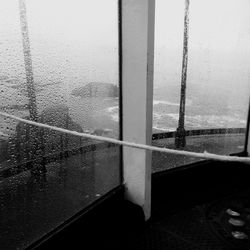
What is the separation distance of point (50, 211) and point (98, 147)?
2.15ft

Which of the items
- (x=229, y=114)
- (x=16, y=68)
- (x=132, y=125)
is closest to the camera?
(x=16, y=68)

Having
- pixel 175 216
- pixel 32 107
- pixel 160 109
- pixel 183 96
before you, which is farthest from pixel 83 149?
pixel 183 96

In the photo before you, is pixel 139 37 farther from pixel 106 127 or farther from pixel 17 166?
pixel 17 166

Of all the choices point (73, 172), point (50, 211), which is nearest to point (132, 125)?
point (73, 172)

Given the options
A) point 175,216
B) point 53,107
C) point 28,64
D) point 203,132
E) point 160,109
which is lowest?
point 175,216

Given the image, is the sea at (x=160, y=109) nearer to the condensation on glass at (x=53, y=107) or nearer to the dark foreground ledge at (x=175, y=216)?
the condensation on glass at (x=53, y=107)

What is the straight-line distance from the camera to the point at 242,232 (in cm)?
258

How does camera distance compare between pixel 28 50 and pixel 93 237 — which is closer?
pixel 28 50

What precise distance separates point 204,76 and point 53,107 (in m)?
1.91

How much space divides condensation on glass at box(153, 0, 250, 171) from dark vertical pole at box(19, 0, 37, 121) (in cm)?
132

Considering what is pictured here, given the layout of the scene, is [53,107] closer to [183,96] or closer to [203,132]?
[183,96]

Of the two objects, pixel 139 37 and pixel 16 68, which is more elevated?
pixel 139 37

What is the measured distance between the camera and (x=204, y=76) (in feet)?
10.5

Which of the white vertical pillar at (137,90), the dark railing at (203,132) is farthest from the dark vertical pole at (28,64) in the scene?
the dark railing at (203,132)
